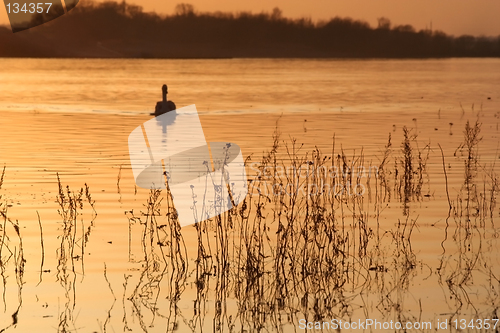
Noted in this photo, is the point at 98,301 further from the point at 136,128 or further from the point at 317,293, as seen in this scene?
the point at 136,128

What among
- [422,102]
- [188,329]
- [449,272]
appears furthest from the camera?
[422,102]

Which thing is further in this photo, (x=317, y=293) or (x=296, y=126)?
(x=296, y=126)

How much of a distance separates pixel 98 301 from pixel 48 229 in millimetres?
3436

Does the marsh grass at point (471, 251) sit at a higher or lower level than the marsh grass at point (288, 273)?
lower

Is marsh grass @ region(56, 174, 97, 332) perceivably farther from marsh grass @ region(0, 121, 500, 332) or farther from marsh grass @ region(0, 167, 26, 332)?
marsh grass @ region(0, 167, 26, 332)

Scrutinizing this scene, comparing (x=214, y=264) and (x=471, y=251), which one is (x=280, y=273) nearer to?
(x=214, y=264)

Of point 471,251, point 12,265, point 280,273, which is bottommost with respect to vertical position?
point 471,251

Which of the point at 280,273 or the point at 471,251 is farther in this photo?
the point at 471,251

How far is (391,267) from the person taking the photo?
937cm

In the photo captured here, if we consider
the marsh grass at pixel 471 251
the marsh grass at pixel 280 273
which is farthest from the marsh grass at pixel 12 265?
the marsh grass at pixel 471 251

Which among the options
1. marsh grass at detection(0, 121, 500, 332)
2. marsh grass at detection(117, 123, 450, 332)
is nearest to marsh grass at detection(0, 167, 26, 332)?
marsh grass at detection(0, 121, 500, 332)

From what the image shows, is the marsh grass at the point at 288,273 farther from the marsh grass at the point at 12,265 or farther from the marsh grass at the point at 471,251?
the marsh grass at the point at 12,265

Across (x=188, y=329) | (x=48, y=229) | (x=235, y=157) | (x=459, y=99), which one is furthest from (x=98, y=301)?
(x=459, y=99)

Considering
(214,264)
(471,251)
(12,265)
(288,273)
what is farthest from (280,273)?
(12,265)
